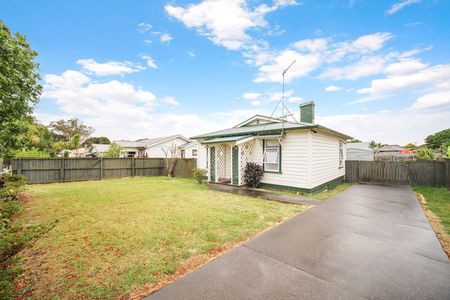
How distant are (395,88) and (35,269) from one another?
20306mm

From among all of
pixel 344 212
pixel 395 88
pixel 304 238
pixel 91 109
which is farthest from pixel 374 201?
pixel 91 109

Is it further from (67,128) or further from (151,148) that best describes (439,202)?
(67,128)

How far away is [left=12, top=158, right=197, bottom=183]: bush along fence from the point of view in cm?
1234

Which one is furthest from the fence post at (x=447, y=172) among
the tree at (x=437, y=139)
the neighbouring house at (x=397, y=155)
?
the tree at (x=437, y=139)

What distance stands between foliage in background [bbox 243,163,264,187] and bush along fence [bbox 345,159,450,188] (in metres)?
7.93

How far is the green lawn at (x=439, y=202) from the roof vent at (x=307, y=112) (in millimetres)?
6063

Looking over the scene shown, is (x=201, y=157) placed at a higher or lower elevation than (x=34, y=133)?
lower

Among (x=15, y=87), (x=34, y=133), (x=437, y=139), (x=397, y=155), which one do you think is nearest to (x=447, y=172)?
(x=15, y=87)

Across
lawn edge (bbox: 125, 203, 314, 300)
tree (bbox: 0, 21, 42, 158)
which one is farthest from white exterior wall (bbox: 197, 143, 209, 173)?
lawn edge (bbox: 125, 203, 314, 300)

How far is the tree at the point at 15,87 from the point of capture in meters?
4.51

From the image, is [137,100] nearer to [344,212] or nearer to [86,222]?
[86,222]

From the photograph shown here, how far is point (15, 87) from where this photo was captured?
4.88m

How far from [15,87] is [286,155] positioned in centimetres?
992

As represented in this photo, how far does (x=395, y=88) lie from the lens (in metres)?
13.8
